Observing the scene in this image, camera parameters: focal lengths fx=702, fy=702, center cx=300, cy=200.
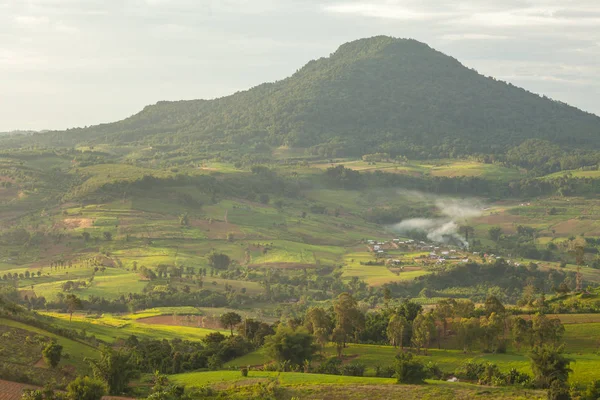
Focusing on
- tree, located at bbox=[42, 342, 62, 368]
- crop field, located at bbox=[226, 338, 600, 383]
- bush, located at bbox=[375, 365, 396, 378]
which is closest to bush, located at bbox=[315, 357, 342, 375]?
crop field, located at bbox=[226, 338, 600, 383]

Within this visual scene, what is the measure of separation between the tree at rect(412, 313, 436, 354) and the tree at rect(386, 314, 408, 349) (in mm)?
1072

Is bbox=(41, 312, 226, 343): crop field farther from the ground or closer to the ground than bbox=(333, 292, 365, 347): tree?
closer to the ground

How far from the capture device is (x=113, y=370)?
43.0 meters

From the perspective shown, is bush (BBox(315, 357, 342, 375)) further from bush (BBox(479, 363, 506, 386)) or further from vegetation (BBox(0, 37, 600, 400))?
bush (BBox(479, 363, 506, 386))

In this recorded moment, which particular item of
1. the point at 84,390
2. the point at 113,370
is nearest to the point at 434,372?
the point at 113,370

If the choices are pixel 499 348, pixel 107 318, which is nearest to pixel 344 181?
pixel 107 318

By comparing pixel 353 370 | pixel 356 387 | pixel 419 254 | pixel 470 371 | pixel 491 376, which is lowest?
pixel 419 254

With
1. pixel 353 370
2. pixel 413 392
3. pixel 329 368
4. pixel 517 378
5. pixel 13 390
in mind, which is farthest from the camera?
pixel 329 368

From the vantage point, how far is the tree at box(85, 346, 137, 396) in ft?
140

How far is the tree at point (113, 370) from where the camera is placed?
140ft

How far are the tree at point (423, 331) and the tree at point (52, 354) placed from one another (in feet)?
85.3

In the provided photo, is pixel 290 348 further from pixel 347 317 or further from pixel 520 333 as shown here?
pixel 520 333

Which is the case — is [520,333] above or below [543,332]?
below

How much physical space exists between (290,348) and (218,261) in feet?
191
